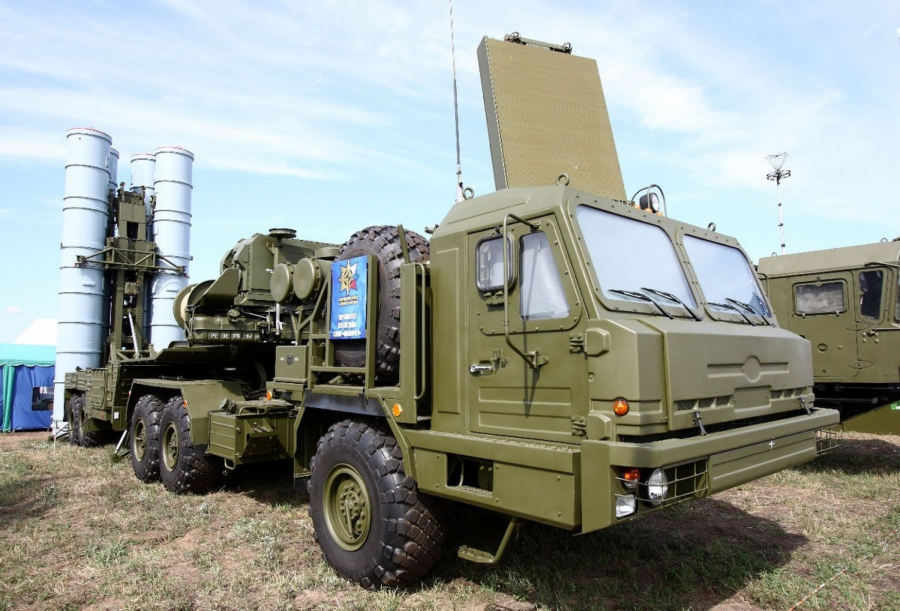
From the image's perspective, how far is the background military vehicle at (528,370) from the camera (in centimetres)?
314

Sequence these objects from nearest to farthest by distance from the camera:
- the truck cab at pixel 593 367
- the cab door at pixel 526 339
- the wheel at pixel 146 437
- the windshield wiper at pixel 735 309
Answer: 1. the truck cab at pixel 593 367
2. the cab door at pixel 526 339
3. the windshield wiper at pixel 735 309
4. the wheel at pixel 146 437

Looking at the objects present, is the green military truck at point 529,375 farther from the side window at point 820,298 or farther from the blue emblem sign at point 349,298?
the side window at point 820,298

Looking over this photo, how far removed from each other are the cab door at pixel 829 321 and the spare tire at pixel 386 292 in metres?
6.74

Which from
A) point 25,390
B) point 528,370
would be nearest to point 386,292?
point 528,370

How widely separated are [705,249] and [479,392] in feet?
6.56

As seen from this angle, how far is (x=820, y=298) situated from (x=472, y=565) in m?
6.97

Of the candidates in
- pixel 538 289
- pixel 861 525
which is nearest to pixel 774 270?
pixel 861 525

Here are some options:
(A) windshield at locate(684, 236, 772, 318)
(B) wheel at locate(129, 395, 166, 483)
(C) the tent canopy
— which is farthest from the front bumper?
(C) the tent canopy

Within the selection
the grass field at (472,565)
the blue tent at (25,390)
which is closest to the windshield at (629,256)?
the grass field at (472,565)

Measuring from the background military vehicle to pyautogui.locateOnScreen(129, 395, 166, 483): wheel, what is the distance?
3.04 metres

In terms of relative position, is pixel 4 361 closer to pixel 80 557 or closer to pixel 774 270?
pixel 80 557

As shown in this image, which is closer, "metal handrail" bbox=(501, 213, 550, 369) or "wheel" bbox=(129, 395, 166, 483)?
"metal handrail" bbox=(501, 213, 550, 369)

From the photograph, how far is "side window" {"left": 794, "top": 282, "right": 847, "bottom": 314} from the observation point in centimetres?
870

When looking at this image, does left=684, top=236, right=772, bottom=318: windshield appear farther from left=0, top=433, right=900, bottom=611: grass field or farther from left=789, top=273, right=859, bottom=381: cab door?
left=789, top=273, right=859, bottom=381: cab door
